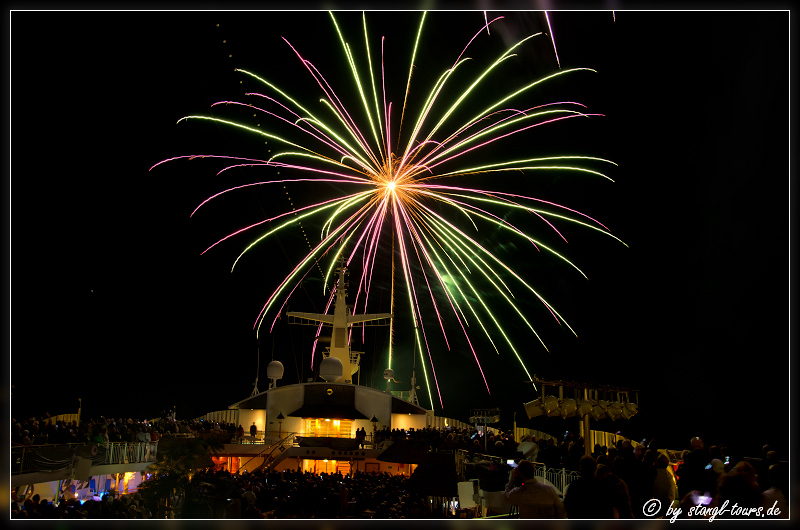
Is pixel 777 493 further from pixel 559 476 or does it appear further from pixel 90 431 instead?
pixel 90 431

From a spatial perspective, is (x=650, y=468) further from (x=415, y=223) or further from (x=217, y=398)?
(x=217, y=398)

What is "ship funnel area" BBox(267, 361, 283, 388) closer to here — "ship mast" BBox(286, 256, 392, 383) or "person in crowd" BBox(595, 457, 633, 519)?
"ship mast" BBox(286, 256, 392, 383)

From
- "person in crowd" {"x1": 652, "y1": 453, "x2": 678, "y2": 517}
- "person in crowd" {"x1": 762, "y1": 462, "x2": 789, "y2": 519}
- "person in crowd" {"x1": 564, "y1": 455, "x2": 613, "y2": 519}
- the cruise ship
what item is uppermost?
"person in crowd" {"x1": 564, "y1": 455, "x2": 613, "y2": 519}

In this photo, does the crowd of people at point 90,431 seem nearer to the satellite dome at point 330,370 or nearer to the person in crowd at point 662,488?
the satellite dome at point 330,370

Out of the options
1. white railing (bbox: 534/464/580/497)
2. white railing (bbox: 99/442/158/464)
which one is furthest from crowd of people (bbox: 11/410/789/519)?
white railing (bbox: 99/442/158/464)

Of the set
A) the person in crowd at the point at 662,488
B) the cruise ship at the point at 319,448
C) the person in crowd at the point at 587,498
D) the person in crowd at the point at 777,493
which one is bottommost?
the cruise ship at the point at 319,448

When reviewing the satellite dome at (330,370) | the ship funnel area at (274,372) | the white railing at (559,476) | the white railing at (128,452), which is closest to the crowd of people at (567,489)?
the white railing at (559,476)

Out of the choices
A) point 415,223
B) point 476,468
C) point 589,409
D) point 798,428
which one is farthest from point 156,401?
point 798,428

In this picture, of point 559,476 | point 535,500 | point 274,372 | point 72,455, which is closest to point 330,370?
point 274,372
